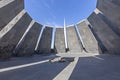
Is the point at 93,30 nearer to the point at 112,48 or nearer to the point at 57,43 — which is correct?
the point at 112,48

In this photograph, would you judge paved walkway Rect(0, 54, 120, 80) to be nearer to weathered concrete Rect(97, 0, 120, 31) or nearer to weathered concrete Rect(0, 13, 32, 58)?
weathered concrete Rect(97, 0, 120, 31)

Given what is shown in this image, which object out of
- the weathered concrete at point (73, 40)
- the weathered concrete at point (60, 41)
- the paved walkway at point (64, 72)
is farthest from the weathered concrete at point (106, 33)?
the paved walkway at point (64, 72)

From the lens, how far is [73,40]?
61.6 ft

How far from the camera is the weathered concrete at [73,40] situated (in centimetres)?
1853

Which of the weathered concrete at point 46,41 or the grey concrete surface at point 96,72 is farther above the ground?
the weathered concrete at point 46,41

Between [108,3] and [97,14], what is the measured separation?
11.9 feet

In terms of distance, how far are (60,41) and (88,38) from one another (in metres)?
4.33

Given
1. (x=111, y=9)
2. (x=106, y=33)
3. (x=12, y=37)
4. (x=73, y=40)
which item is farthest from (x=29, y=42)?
(x=111, y=9)

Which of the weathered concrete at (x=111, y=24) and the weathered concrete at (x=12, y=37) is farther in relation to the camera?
the weathered concrete at (x=12, y=37)

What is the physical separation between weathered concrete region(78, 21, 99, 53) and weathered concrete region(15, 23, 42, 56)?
573cm

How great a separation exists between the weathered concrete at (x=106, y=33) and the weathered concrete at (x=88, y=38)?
1.83 metres

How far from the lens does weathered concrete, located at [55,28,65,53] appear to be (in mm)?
19203

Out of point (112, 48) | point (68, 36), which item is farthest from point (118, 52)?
point (68, 36)

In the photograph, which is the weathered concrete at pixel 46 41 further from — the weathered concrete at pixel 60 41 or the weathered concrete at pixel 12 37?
the weathered concrete at pixel 12 37
